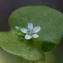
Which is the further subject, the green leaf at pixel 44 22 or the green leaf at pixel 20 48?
the green leaf at pixel 44 22

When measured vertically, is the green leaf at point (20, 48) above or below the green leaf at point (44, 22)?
below

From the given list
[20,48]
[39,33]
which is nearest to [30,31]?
[39,33]

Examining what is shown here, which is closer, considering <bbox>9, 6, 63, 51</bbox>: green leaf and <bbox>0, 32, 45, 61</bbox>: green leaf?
<bbox>0, 32, 45, 61</bbox>: green leaf

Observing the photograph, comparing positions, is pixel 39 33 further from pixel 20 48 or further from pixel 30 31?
pixel 20 48

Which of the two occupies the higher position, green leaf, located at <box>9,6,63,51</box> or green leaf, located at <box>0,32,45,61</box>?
green leaf, located at <box>9,6,63,51</box>

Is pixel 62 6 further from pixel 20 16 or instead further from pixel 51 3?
pixel 20 16
